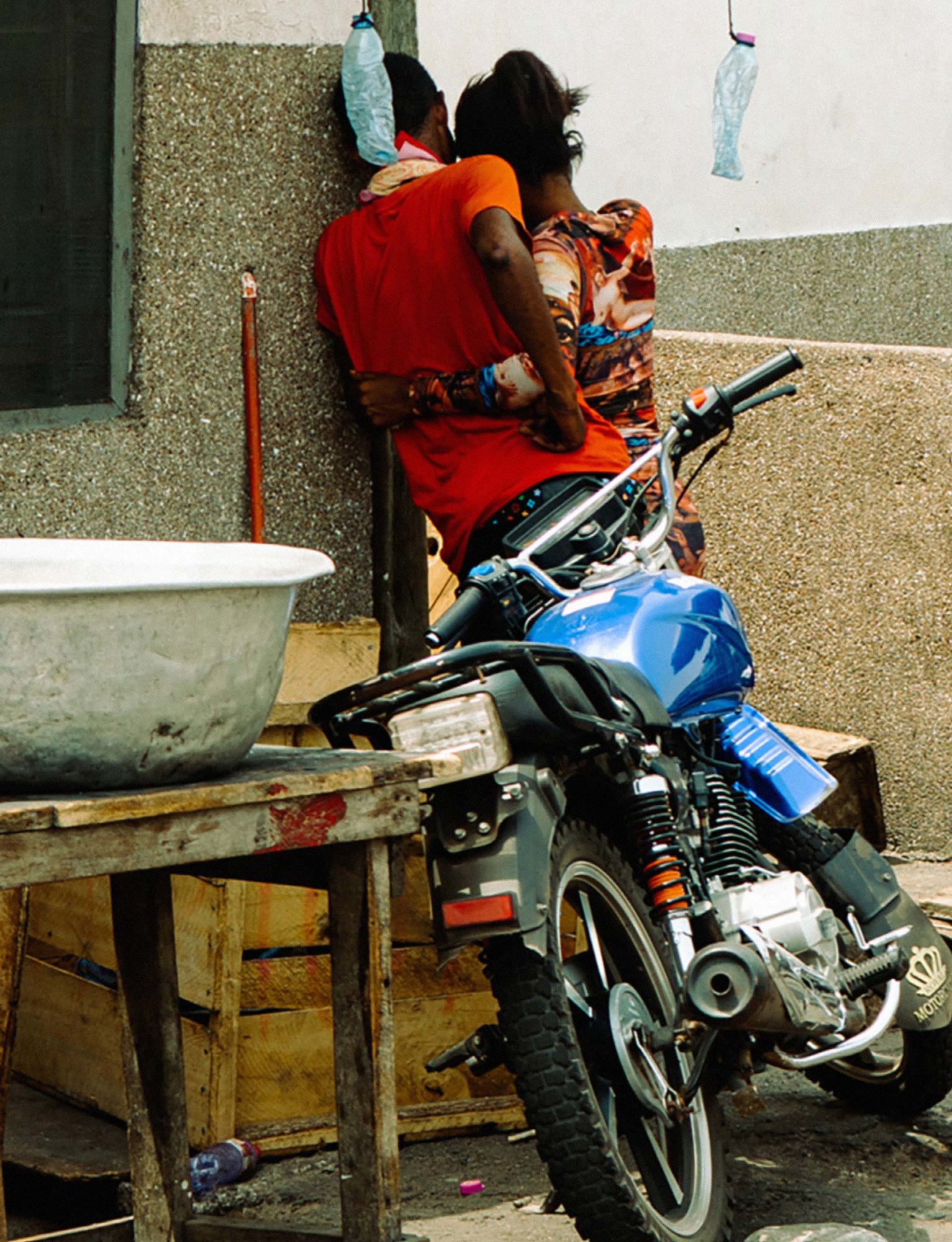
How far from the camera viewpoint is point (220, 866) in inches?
100

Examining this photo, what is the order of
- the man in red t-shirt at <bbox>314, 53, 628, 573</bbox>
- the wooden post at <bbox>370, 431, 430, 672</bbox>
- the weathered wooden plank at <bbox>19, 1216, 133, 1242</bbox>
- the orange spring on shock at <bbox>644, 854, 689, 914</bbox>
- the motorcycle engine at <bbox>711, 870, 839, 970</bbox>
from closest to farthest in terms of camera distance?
the weathered wooden plank at <bbox>19, 1216, 133, 1242</bbox>
the orange spring on shock at <bbox>644, 854, 689, 914</bbox>
the motorcycle engine at <bbox>711, 870, 839, 970</bbox>
the man in red t-shirt at <bbox>314, 53, 628, 573</bbox>
the wooden post at <bbox>370, 431, 430, 672</bbox>

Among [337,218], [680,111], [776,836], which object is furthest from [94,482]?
[680,111]

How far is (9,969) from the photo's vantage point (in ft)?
8.43

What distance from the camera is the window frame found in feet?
11.7

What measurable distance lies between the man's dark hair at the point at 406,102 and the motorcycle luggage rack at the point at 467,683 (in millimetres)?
1804

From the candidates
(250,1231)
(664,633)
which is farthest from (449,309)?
(250,1231)

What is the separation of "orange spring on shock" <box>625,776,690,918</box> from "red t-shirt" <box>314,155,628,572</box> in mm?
1018

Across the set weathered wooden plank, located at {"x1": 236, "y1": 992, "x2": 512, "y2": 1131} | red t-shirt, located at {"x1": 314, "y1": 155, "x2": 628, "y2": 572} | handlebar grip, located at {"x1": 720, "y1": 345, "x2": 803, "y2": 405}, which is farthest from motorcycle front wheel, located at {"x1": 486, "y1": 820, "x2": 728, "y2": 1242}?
red t-shirt, located at {"x1": 314, "y1": 155, "x2": 628, "y2": 572}

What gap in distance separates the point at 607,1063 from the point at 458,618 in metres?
0.79

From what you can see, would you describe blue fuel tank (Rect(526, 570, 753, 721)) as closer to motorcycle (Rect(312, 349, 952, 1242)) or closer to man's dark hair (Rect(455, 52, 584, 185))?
motorcycle (Rect(312, 349, 952, 1242))

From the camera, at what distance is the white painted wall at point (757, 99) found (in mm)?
7188

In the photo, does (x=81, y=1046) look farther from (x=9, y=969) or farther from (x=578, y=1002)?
(x=578, y=1002)

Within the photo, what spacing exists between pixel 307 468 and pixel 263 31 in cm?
99

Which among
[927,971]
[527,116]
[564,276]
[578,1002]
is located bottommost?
[927,971]
